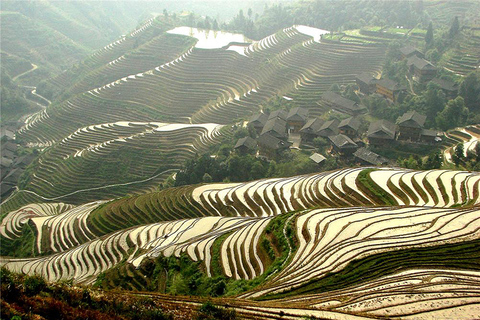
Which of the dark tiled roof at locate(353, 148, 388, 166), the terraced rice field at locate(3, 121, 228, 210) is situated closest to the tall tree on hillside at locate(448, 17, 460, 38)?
the dark tiled roof at locate(353, 148, 388, 166)

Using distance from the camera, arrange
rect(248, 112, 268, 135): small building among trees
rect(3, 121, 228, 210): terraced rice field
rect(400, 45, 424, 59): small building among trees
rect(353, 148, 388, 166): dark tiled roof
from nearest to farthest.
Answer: rect(353, 148, 388, 166): dark tiled roof, rect(3, 121, 228, 210): terraced rice field, rect(248, 112, 268, 135): small building among trees, rect(400, 45, 424, 59): small building among trees

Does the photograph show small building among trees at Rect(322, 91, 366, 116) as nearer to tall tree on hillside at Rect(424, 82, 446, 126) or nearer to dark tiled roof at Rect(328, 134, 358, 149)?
tall tree on hillside at Rect(424, 82, 446, 126)

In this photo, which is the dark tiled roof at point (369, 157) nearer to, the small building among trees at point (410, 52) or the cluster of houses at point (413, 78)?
the cluster of houses at point (413, 78)

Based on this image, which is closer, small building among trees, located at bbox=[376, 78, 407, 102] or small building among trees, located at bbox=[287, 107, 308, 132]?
small building among trees, located at bbox=[287, 107, 308, 132]

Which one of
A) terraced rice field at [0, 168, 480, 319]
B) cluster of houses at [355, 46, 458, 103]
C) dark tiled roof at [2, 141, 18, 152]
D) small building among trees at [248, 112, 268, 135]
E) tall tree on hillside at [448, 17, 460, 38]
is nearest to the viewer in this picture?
terraced rice field at [0, 168, 480, 319]

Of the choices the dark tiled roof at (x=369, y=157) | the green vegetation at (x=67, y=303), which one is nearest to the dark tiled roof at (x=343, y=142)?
the dark tiled roof at (x=369, y=157)

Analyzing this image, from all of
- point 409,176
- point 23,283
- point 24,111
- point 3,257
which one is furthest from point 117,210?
point 24,111
